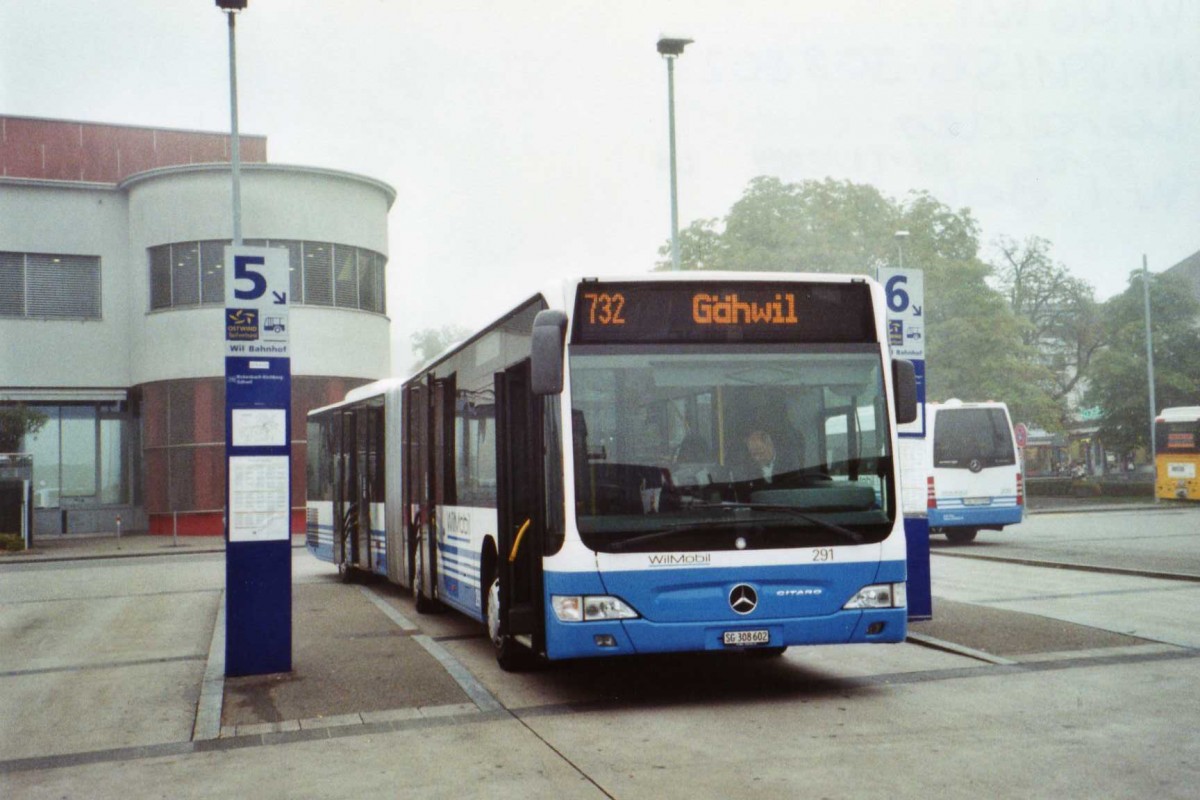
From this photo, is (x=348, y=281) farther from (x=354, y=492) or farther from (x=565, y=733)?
(x=565, y=733)

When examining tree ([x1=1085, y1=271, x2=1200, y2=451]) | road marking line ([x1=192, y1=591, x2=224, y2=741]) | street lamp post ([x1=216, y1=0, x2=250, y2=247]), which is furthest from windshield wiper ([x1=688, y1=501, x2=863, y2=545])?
tree ([x1=1085, y1=271, x2=1200, y2=451])

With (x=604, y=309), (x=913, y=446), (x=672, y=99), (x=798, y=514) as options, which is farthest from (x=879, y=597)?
(x=672, y=99)

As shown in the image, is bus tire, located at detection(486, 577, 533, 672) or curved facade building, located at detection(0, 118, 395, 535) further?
curved facade building, located at detection(0, 118, 395, 535)

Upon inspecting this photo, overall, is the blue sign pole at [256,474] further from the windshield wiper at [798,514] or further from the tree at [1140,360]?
the tree at [1140,360]

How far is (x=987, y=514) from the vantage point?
24.6 m

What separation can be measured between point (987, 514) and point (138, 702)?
18.0m

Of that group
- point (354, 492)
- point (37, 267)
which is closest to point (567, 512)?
point (354, 492)

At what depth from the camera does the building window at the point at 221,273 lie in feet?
129

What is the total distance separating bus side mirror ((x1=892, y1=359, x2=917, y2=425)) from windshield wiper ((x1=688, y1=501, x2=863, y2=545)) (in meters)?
0.95

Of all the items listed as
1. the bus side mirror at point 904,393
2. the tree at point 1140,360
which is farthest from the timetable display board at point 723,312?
the tree at point 1140,360

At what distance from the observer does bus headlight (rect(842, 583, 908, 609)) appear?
8.79 m

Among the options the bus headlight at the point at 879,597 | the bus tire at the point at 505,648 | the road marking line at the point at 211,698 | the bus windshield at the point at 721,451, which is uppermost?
the bus windshield at the point at 721,451

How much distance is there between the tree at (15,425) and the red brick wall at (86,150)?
1021 cm

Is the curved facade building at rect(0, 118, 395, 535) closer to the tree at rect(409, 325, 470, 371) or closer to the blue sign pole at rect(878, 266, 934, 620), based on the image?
the blue sign pole at rect(878, 266, 934, 620)
